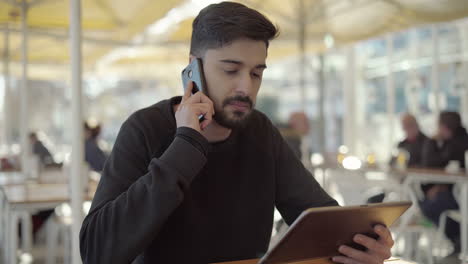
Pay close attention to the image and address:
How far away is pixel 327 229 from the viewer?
43.9 inches

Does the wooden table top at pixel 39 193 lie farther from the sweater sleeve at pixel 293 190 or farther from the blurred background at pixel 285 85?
the sweater sleeve at pixel 293 190

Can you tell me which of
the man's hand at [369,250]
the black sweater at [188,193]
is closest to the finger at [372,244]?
the man's hand at [369,250]

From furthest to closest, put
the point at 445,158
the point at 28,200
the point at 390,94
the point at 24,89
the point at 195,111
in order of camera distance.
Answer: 1. the point at 390,94
2. the point at 24,89
3. the point at 445,158
4. the point at 28,200
5. the point at 195,111

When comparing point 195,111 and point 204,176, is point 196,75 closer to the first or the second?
point 195,111

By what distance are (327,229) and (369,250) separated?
175 mm

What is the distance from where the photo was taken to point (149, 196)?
121cm

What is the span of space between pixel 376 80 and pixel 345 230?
1019cm

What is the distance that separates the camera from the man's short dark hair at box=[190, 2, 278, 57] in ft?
4.57

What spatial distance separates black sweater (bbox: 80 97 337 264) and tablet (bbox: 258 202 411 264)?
0.91 ft

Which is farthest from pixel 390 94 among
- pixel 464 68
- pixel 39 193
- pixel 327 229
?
pixel 327 229

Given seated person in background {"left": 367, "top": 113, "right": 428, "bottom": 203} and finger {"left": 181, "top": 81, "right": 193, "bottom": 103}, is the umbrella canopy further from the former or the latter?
finger {"left": 181, "top": 81, "right": 193, "bottom": 103}

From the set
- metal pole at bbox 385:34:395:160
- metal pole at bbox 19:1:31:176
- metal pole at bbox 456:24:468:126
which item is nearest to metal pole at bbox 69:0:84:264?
metal pole at bbox 19:1:31:176

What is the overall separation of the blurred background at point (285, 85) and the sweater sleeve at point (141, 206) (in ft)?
1.60

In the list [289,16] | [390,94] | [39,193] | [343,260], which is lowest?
[39,193]
